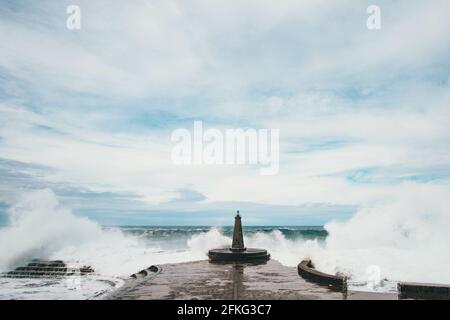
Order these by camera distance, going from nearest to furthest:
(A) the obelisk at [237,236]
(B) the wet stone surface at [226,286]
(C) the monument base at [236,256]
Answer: (B) the wet stone surface at [226,286]
(C) the monument base at [236,256]
(A) the obelisk at [237,236]

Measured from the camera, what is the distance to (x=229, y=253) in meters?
19.2

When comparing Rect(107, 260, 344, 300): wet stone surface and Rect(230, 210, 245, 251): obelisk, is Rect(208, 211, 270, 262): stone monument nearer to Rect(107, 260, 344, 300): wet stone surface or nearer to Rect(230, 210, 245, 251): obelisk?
Rect(230, 210, 245, 251): obelisk

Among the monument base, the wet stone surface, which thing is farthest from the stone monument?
the wet stone surface

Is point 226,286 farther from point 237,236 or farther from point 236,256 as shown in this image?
point 237,236

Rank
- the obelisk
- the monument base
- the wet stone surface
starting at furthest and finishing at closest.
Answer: the obelisk → the monument base → the wet stone surface

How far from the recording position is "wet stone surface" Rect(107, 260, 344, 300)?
959 cm

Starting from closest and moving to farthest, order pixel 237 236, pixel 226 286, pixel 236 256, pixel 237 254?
pixel 226 286 < pixel 236 256 < pixel 237 254 < pixel 237 236

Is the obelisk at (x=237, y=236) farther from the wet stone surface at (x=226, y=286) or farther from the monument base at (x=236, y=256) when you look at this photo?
the wet stone surface at (x=226, y=286)

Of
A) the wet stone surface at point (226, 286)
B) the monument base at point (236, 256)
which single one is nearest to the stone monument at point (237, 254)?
the monument base at point (236, 256)

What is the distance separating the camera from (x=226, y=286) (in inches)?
432

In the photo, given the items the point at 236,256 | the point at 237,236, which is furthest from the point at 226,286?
the point at 237,236

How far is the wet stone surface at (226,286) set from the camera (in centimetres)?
959
